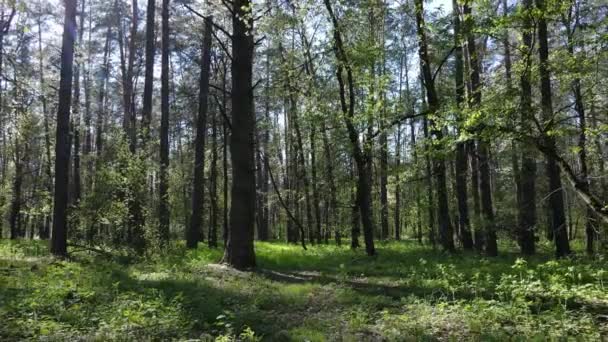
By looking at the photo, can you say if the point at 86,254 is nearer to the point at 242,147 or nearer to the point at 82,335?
the point at 242,147

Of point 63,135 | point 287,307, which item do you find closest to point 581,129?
point 287,307

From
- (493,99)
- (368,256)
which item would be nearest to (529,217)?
(368,256)

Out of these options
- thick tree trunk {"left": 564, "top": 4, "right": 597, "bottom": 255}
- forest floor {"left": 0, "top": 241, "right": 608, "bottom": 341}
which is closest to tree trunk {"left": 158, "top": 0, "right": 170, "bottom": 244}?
forest floor {"left": 0, "top": 241, "right": 608, "bottom": 341}

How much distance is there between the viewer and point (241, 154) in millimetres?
10859

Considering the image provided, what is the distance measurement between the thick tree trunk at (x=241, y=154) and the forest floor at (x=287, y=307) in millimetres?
1054

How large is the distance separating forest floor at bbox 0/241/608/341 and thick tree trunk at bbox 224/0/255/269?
1.05 m

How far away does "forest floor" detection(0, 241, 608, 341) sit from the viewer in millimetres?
4844

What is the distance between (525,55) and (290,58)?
10320 mm

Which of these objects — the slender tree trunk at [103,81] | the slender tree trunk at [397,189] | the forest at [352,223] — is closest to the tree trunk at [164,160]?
the forest at [352,223]

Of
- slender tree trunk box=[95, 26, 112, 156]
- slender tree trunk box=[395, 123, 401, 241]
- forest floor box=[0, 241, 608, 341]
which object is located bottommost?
forest floor box=[0, 241, 608, 341]

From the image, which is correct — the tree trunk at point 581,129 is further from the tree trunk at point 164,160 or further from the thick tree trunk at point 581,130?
the tree trunk at point 164,160

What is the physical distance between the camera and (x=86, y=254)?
12922 mm

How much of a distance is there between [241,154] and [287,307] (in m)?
5.01

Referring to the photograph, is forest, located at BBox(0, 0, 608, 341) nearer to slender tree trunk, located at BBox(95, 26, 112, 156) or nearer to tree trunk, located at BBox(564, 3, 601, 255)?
tree trunk, located at BBox(564, 3, 601, 255)
